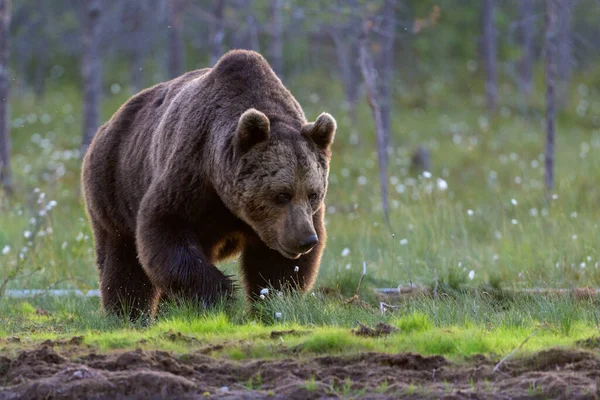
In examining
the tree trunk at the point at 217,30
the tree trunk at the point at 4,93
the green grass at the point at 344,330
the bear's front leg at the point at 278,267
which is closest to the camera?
the green grass at the point at 344,330

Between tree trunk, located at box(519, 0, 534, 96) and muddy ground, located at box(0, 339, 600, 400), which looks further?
tree trunk, located at box(519, 0, 534, 96)

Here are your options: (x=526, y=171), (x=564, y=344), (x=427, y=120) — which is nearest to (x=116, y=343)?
(x=564, y=344)

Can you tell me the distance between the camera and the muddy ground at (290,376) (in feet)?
12.7

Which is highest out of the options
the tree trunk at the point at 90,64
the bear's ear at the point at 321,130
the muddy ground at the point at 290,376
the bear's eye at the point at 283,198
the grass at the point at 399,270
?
the tree trunk at the point at 90,64

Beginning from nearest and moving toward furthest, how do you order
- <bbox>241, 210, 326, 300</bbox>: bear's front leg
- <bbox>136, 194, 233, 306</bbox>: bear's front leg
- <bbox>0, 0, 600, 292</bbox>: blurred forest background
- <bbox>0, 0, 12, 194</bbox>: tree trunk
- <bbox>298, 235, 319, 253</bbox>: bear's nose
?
<bbox>298, 235, 319, 253</bbox>: bear's nose < <bbox>136, 194, 233, 306</bbox>: bear's front leg < <bbox>241, 210, 326, 300</bbox>: bear's front leg < <bbox>0, 0, 600, 292</bbox>: blurred forest background < <bbox>0, 0, 12, 194</bbox>: tree trunk

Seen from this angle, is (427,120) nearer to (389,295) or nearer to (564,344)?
(389,295)

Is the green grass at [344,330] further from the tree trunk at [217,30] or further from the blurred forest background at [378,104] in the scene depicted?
the tree trunk at [217,30]

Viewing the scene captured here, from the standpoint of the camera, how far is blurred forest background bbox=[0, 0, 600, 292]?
10172mm

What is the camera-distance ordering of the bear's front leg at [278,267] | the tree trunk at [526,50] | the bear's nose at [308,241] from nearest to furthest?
1. the bear's nose at [308,241]
2. the bear's front leg at [278,267]
3. the tree trunk at [526,50]

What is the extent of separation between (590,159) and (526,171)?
1.49 meters

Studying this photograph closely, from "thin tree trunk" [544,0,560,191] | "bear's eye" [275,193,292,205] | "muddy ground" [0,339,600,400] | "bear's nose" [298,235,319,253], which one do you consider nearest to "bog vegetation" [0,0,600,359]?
"thin tree trunk" [544,0,560,191]

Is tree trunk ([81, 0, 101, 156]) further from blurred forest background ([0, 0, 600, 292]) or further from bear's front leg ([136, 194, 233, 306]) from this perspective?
bear's front leg ([136, 194, 233, 306])

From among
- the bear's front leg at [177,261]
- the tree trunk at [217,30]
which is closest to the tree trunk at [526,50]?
the tree trunk at [217,30]

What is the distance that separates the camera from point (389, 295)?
752 cm
